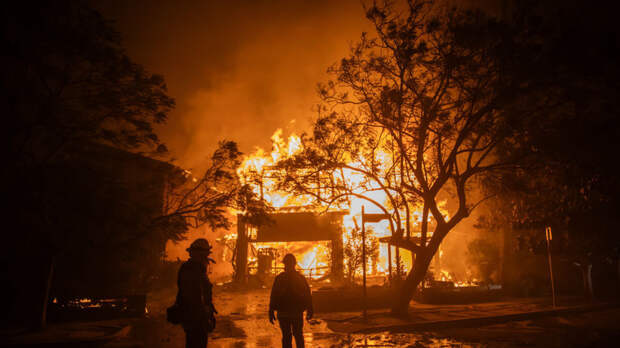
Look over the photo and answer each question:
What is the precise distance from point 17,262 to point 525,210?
2104 cm

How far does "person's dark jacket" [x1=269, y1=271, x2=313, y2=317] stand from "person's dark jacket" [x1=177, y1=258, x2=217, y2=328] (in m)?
1.45

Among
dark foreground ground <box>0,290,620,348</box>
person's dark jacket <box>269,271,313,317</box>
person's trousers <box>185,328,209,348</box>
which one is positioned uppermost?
person's dark jacket <box>269,271,313,317</box>

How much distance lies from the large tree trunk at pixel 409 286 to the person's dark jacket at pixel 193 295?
8.59 m

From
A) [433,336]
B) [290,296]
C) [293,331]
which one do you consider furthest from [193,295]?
[433,336]

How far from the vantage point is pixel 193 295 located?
4969 mm

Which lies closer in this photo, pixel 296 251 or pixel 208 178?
pixel 208 178

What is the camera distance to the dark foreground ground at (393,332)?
8391 millimetres

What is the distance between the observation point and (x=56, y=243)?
1000 centimetres

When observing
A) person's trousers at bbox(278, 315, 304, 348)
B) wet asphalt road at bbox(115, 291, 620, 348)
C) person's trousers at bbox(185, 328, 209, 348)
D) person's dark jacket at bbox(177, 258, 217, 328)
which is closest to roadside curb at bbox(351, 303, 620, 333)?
wet asphalt road at bbox(115, 291, 620, 348)

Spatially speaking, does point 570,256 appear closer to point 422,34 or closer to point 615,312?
point 615,312

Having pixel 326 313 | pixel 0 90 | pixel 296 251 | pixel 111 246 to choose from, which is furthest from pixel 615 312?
pixel 296 251

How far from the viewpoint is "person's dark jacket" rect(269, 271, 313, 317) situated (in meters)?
6.27

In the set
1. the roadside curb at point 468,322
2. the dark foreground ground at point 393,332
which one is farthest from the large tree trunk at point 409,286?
the roadside curb at point 468,322

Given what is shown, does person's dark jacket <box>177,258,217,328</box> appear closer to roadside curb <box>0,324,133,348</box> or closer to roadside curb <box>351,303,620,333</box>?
roadside curb <box>0,324,133,348</box>
